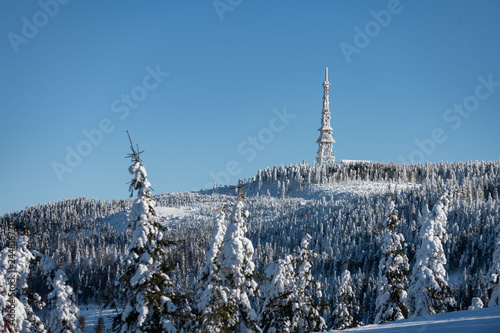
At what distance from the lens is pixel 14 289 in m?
21.2

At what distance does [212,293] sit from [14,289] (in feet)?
32.4

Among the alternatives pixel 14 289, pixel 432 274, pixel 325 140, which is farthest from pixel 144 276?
pixel 325 140

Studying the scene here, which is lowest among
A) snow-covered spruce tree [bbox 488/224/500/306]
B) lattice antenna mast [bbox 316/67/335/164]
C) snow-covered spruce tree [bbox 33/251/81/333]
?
snow-covered spruce tree [bbox 33/251/81/333]

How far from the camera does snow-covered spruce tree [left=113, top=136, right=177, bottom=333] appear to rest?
17688mm

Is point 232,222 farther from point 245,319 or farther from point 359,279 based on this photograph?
point 359,279

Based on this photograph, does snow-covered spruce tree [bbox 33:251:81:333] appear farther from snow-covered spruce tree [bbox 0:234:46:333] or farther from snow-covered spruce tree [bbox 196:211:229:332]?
snow-covered spruce tree [bbox 196:211:229:332]

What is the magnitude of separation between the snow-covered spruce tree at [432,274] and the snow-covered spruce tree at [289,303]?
6.49 metres

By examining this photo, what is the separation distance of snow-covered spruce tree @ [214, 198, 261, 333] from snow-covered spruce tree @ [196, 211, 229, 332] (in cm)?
33

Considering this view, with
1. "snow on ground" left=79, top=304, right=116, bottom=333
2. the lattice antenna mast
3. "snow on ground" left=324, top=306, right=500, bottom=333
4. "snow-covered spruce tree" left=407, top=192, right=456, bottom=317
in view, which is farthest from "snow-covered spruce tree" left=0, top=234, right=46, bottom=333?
the lattice antenna mast

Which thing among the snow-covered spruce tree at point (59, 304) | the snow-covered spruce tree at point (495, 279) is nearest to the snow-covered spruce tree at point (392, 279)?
the snow-covered spruce tree at point (495, 279)

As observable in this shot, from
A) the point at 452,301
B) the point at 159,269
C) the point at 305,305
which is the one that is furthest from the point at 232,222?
the point at 452,301

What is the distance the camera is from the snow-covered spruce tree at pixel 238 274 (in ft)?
66.0

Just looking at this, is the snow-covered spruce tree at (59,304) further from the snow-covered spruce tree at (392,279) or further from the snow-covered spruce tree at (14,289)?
the snow-covered spruce tree at (392,279)

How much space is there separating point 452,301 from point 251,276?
12.7m
